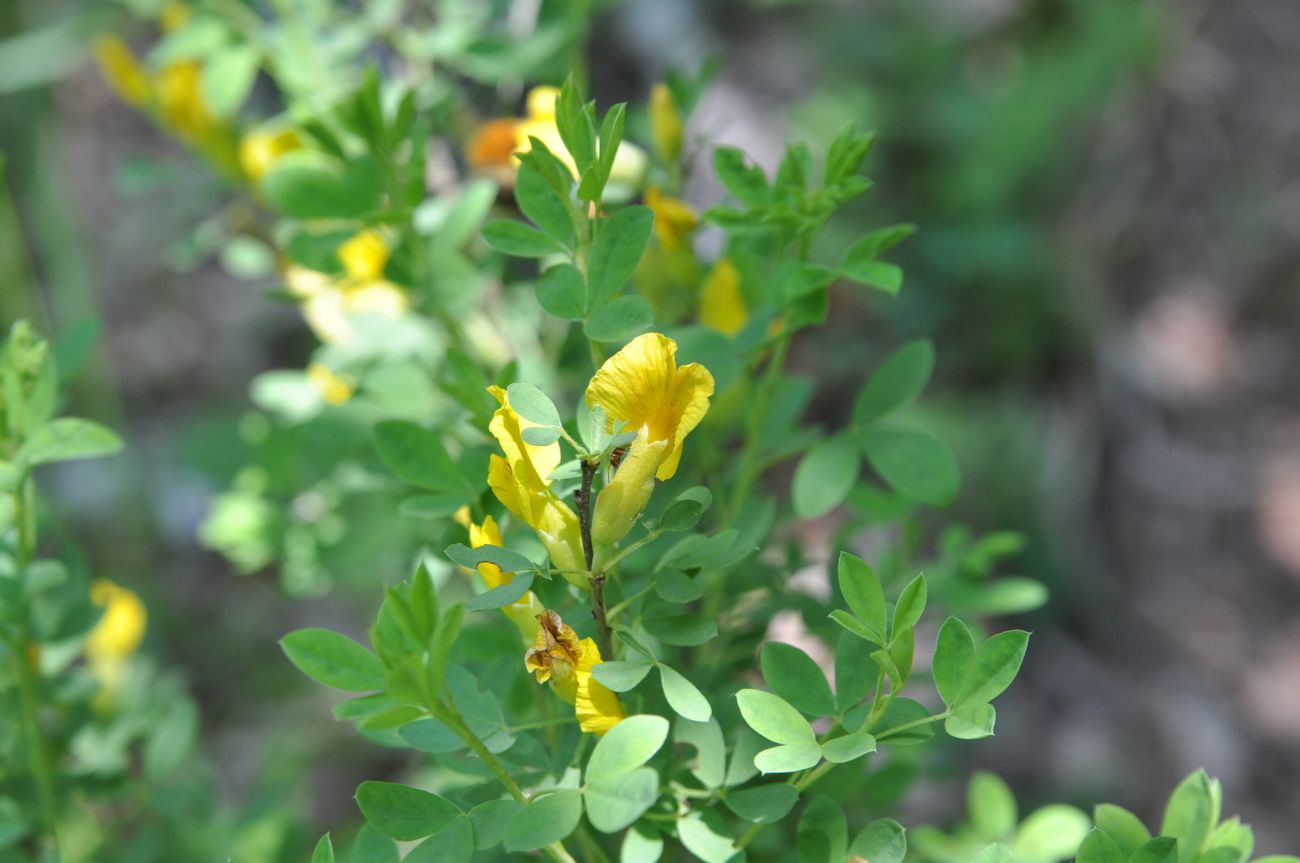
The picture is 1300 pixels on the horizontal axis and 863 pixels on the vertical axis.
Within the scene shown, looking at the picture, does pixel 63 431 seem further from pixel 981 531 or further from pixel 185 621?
pixel 981 531

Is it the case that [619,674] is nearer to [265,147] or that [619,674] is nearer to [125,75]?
[265,147]

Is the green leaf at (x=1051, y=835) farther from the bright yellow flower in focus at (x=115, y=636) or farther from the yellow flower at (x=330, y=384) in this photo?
the bright yellow flower in focus at (x=115, y=636)

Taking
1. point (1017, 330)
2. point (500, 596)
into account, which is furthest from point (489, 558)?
point (1017, 330)

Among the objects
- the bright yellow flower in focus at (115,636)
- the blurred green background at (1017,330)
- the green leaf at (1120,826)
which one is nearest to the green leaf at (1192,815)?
the green leaf at (1120,826)

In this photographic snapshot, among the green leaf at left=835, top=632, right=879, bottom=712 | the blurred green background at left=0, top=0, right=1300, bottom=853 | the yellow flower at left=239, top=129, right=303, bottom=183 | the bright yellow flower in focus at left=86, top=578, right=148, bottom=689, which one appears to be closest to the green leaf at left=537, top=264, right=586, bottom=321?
the green leaf at left=835, top=632, right=879, bottom=712

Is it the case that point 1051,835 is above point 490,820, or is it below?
below

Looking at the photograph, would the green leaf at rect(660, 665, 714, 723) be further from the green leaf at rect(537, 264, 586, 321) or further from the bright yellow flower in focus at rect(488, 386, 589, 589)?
the green leaf at rect(537, 264, 586, 321)
